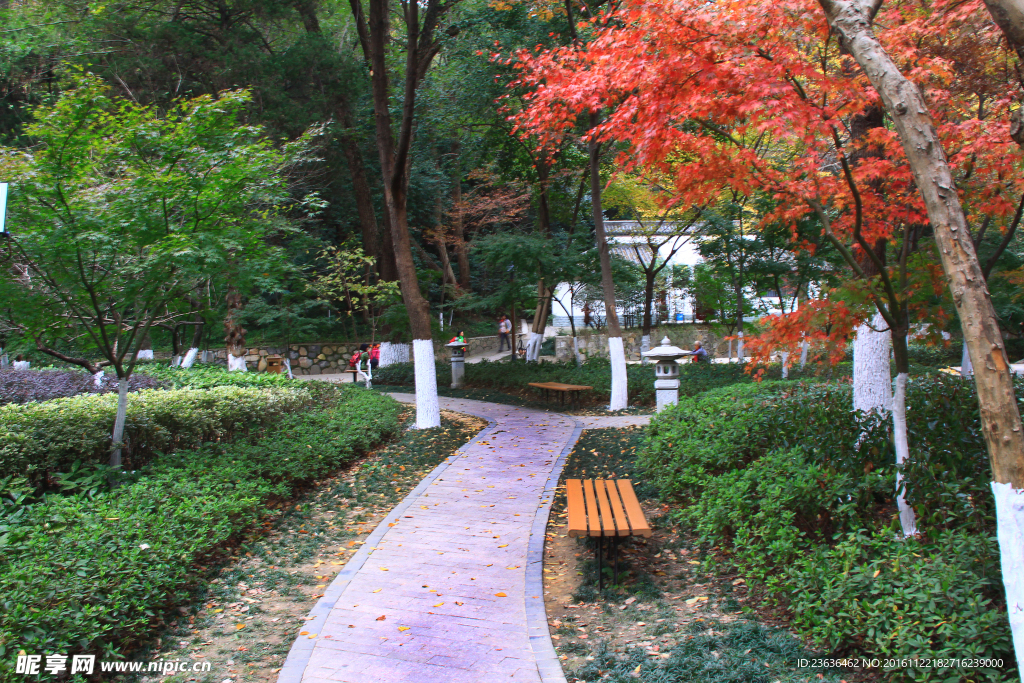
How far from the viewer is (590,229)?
1695 cm

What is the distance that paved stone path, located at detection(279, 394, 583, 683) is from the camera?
3.43 meters

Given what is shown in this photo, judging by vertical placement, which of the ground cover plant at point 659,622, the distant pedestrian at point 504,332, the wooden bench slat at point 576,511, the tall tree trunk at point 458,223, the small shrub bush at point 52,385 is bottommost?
the ground cover plant at point 659,622

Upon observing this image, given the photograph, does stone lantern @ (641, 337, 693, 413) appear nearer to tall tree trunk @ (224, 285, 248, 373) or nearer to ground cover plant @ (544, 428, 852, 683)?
ground cover plant @ (544, 428, 852, 683)

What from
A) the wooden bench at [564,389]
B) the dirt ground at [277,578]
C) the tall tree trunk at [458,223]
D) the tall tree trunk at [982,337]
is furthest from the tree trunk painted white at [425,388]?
the tall tree trunk at [458,223]

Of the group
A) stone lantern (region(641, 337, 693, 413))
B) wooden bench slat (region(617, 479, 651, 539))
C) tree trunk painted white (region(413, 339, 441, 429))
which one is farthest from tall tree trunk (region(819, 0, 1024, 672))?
tree trunk painted white (region(413, 339, 441, 429))

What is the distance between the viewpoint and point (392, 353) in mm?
20359

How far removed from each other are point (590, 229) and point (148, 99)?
11.7m

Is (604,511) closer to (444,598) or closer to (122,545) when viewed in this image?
(444,598)

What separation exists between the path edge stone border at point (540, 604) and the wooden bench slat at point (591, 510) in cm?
54

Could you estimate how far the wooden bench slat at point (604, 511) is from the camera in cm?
432

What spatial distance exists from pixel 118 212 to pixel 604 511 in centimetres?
515

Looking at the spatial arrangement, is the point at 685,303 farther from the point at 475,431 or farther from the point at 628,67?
the point at 628,67

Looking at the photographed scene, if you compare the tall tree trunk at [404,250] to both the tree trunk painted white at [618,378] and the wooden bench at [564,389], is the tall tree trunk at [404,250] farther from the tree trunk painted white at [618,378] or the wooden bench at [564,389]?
the tree trunk painted white at [618,378]

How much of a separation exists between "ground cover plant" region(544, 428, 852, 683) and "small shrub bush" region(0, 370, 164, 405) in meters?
8.01
